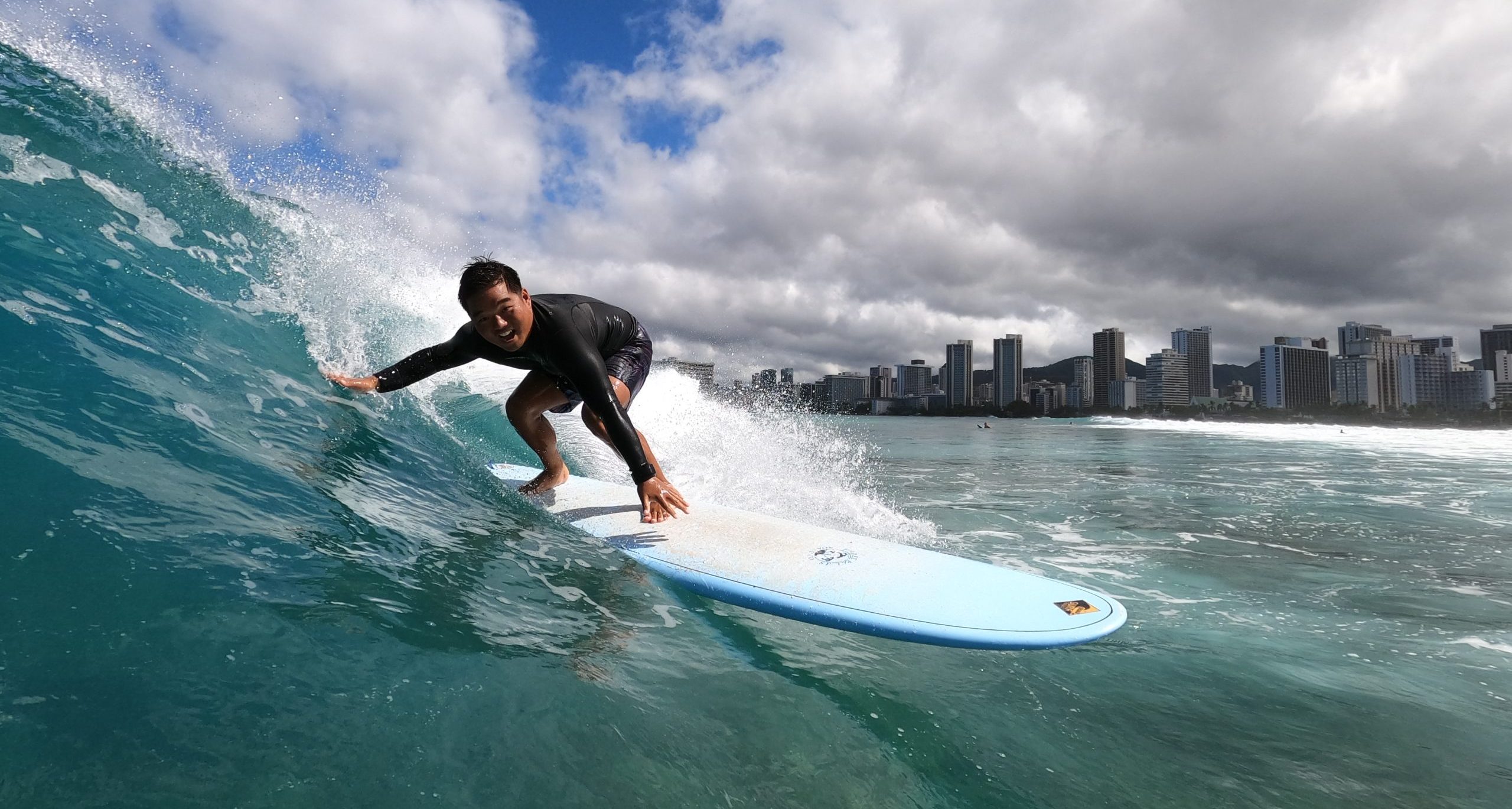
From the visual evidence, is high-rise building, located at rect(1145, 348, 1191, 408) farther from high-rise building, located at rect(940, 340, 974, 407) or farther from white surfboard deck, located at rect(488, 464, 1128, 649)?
white surfboard deck, located at rect(488, 464, 1128, 649)

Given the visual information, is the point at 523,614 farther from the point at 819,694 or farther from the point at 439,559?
the point at 819,694

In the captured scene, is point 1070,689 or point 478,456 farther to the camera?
point 478,456

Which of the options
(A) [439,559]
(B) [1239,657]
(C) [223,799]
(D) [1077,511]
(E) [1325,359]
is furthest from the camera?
(E) [1325,359]

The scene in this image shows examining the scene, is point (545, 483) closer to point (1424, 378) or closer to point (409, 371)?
point (409, 371)

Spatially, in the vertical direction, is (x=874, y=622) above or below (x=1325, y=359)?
below

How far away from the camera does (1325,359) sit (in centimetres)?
12850

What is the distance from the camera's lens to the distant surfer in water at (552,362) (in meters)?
3.37

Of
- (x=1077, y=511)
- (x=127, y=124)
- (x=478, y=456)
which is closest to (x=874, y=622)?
(x=478, y=456)

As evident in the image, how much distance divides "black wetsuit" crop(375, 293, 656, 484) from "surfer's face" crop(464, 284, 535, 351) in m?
0.12

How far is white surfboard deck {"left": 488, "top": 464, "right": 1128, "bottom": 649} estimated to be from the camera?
317cm

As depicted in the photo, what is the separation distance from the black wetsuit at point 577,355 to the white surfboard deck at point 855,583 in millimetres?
755

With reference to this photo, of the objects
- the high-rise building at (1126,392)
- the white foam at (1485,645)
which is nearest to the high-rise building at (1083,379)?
the high-rise building at (1126,392)

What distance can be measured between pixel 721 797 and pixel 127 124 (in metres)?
8.08

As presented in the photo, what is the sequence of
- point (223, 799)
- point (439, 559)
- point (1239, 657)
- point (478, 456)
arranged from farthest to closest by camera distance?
point (478, 456) → point (1239, 657) → point (439, 559) → point (223, 799)
